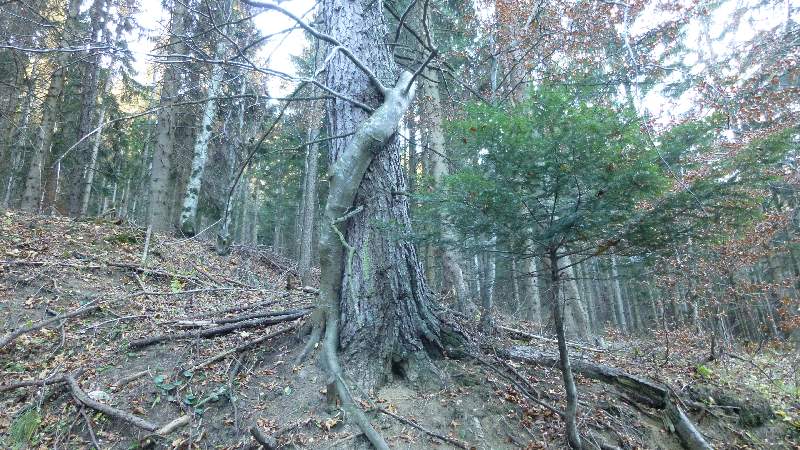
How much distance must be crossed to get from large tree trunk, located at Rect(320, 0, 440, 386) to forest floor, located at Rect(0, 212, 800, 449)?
0.31 m

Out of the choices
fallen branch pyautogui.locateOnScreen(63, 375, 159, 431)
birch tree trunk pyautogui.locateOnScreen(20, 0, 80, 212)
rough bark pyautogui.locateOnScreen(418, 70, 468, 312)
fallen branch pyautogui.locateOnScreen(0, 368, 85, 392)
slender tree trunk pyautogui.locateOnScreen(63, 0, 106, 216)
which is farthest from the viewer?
slender tree trunk pyautogui.locateOnScreen(63, 0, 106, 216)

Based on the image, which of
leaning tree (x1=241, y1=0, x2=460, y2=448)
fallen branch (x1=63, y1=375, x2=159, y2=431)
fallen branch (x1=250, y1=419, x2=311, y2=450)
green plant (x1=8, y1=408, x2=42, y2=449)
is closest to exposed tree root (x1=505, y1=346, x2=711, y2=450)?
leaning tree (x1=241, y1=0, x2=460, y2=448)

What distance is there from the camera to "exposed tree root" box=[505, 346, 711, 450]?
360 cm

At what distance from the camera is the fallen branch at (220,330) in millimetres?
4309

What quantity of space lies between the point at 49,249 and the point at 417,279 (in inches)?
247

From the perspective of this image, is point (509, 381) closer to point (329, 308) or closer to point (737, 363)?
point (329, 308)

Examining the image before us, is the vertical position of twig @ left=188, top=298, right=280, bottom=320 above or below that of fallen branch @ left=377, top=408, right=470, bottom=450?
above

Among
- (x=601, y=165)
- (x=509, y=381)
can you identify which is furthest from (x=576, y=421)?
(x=601, y=165)

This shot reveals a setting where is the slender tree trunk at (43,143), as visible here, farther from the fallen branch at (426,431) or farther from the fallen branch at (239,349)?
the fallen branch at (426,431)

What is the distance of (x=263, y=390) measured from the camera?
355 centimetres

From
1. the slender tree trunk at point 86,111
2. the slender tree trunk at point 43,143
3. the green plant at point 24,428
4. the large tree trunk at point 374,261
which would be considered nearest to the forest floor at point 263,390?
the green plant at point 24,428

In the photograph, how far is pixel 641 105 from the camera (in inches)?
130

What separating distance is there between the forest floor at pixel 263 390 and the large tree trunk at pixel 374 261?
1.03ft

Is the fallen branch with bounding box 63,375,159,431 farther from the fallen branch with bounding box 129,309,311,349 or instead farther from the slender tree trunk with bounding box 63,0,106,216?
the slender tree trunk with bounding box 63,0,106,216
